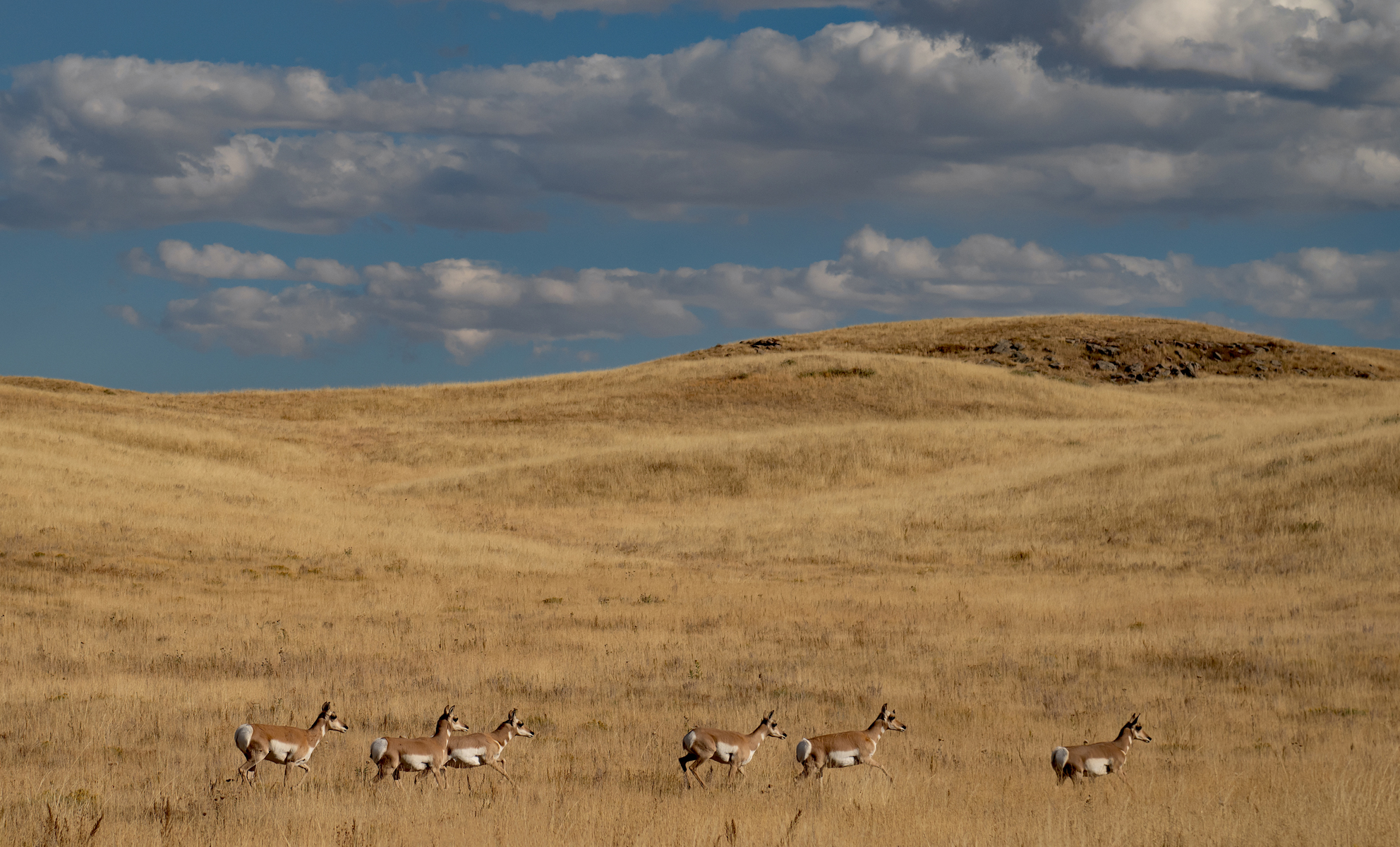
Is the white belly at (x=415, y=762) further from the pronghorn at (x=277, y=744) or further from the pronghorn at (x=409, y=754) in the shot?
the pronghorn at (x=277, y=744)

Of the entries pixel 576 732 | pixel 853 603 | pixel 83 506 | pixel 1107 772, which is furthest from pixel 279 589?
pixel 1107 772

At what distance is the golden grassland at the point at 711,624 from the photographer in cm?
960

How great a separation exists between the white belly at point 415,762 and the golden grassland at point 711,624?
14.6 inches

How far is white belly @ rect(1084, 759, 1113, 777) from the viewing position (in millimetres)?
10477

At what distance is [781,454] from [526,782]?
4134 centimetres

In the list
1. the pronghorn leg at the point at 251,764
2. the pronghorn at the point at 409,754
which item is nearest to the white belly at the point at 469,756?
the pronghorn at the point at 409,754

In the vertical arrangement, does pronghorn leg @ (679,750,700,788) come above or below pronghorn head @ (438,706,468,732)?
below

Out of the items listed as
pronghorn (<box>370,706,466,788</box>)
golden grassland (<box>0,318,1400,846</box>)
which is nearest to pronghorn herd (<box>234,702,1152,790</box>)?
pronghorn (<box>370,706,466,788</box>)

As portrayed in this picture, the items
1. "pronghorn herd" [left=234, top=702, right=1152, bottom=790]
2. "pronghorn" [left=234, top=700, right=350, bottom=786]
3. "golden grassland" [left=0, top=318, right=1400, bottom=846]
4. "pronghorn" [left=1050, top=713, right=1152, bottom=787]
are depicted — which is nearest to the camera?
"golden grassland" [left=0, top=318, right=1400, bottom=846]

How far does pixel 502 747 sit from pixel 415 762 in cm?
87

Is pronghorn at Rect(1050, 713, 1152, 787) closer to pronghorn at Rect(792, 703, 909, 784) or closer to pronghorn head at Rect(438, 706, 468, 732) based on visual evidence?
pronghorn at Rect(792, 703, 909, 784)

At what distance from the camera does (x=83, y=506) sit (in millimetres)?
32406

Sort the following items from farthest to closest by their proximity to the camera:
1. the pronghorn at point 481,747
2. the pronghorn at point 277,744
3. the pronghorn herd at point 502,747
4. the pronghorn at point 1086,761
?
the pronghorn at point 481,747 → the pronghorn at point 1086,761 → the pronghorn herd at point 502,747 → the pronghorn at point 277,744

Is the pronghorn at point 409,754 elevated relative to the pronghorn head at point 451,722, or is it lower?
lower
